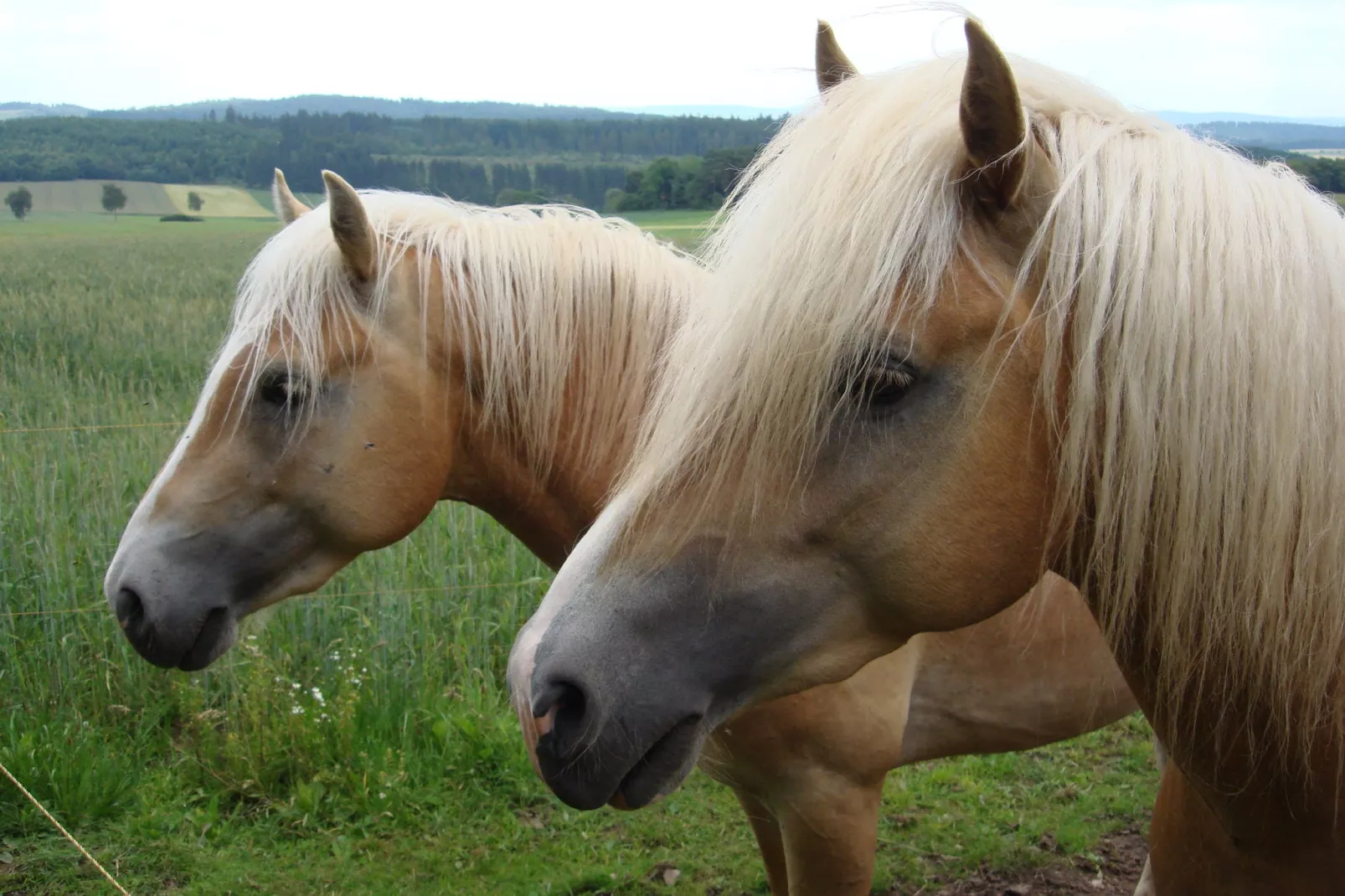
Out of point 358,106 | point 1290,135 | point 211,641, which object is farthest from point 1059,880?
point 358,106

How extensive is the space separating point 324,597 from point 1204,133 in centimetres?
409

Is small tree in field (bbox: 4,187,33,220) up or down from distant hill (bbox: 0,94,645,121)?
down

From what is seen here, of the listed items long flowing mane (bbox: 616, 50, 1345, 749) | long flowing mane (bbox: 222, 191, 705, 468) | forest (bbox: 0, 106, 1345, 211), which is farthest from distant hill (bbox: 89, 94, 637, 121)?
long flowing mane (bbox: 616, 50, 1345, 749)

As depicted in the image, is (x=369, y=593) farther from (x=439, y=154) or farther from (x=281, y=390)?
(x=439, y=154)

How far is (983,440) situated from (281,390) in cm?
178

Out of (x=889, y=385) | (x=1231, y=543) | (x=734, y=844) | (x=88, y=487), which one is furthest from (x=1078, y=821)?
(x=88, y=487)

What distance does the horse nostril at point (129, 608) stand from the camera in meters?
2.35

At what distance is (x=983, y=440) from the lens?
3.93ft

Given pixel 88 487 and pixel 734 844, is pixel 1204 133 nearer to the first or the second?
pixel 734 844

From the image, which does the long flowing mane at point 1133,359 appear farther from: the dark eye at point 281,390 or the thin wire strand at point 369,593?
the thin wire strand at point 369,593

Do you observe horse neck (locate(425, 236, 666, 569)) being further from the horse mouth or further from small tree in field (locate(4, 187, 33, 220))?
small tree in field (locate(4, 187, 33, 220))

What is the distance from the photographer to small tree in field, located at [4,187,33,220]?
1105cm

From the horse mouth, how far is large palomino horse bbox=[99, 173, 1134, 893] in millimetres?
1084

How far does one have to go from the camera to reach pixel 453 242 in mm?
2533
